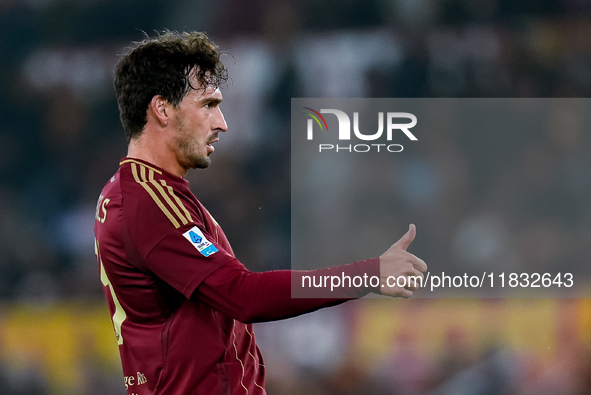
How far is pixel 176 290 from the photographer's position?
190cm

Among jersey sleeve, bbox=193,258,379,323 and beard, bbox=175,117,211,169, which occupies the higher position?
beard, bbox=175,117,211,169

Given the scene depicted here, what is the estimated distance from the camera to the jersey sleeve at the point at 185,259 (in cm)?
179

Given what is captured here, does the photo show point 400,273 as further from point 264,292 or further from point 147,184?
point 147,184

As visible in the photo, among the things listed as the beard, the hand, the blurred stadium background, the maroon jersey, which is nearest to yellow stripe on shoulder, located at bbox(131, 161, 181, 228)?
the maroon jersey

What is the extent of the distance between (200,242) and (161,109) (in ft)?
1.49

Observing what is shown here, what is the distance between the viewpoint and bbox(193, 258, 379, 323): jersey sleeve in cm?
176

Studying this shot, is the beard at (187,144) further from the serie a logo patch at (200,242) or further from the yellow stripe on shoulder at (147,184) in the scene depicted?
the serie a logo patch at (200,242)

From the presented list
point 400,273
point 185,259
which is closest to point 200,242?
point 185,259

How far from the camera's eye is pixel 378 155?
4.68 metres

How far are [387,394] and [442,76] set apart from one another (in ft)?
6.77

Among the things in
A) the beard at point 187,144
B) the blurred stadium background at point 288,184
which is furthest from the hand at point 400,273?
the blurred stadium background at point 288,184

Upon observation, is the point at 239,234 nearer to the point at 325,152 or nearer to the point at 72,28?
the point at 325,152

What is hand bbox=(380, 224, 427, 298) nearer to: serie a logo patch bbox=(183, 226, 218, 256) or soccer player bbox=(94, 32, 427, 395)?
soccer player bbox=(94, 32, 427, 395)

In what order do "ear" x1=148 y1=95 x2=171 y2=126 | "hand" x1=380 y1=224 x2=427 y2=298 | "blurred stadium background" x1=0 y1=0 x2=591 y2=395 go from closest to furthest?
"hand" x1=380 y1=224 x2=427 y2=298 < "ear" x1=148 y1=95 x2=171 y2=126 < "blurred stadium background" x1=0 y1=0 x2=591 y2=395
